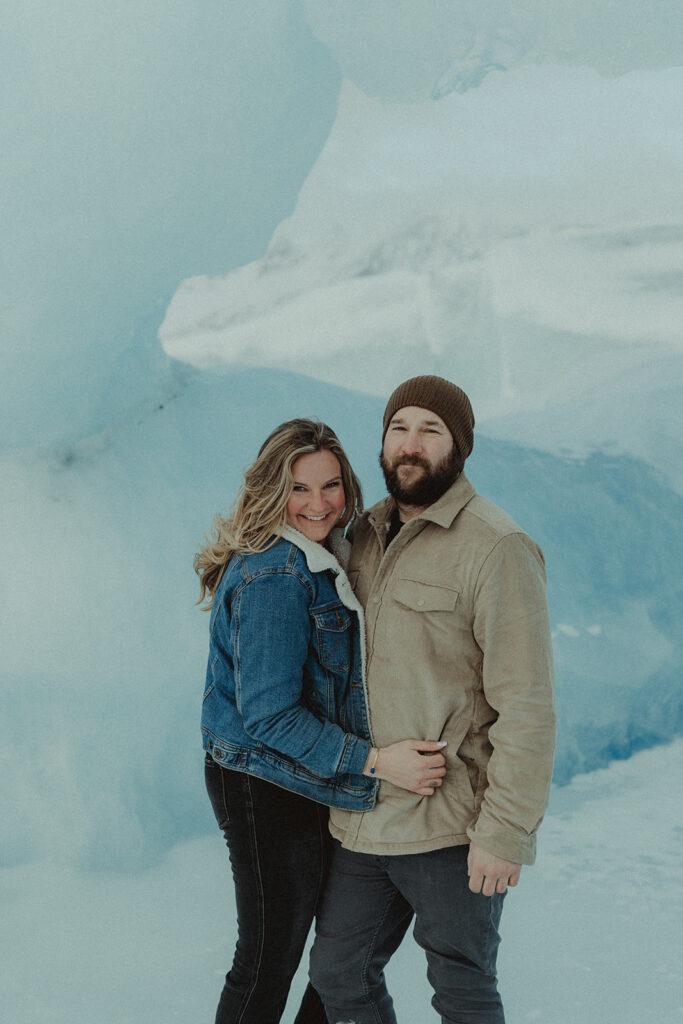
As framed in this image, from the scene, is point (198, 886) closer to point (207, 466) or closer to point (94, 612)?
point (94, 612)

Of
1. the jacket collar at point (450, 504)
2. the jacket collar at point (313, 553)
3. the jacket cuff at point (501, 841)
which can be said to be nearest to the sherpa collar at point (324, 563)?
the jacket collar at point (313, 553)

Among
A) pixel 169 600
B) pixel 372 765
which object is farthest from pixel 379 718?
pixel 169 600

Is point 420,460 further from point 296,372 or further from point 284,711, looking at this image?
point 296,372

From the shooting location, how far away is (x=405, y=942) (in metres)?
2.76

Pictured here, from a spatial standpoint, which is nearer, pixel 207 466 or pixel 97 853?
pixel 97 853

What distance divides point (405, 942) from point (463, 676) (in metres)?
1.69

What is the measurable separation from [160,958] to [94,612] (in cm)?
181

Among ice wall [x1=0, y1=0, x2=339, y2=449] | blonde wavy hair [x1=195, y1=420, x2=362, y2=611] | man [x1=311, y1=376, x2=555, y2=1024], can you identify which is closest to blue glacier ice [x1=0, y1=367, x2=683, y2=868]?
ice wall [x1=0, y1=0, x2=339, y2=449]

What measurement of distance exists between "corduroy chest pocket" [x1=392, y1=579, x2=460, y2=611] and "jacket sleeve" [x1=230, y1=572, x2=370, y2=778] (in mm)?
150

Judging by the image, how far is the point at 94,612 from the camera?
4137 millimetres

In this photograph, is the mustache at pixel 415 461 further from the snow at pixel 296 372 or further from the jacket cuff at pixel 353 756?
the snow at pixel 296 372

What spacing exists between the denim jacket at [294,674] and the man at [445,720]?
1.7 inches

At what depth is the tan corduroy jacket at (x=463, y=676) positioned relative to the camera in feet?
4.45

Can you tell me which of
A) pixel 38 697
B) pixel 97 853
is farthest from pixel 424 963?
pixel 38 697
